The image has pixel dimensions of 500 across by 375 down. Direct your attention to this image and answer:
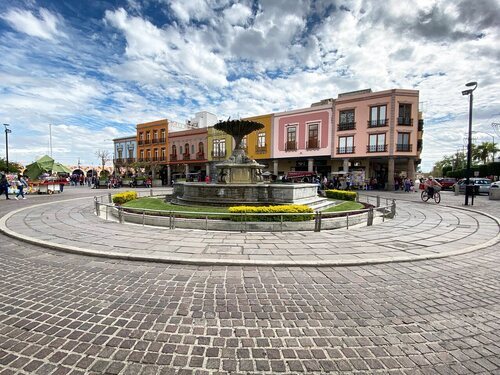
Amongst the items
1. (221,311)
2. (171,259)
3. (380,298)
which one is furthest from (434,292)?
(171,259)

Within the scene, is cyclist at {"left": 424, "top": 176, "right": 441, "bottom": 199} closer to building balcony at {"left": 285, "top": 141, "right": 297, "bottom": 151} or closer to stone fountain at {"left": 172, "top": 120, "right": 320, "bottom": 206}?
stone fountain at {"left": 172, "top": 120, "right": 320, "bottom": 206}

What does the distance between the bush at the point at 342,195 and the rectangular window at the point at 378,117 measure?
1662 centimetres

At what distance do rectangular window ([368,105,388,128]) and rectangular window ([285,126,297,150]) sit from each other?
9186mm

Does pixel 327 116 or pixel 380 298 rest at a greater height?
pixel 327 116

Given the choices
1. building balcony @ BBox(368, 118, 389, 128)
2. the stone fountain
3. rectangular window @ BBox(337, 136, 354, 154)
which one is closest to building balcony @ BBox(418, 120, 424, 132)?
building balcony @ BBox(368, 118, 389, 128)

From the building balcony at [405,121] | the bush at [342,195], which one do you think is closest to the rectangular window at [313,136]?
the building balcony at [405,121]

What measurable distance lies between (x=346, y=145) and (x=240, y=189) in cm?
2279

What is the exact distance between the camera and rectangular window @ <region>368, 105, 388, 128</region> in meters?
27.7

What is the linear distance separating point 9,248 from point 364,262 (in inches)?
336

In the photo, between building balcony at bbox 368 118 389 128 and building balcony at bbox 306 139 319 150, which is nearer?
building balcony at bbox 368 118 389 128

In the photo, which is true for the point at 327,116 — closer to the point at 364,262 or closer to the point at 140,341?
the point at 364,262

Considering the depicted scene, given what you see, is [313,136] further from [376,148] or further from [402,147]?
[402,147]

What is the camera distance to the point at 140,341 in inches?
107

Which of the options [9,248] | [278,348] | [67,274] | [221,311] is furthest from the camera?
[9,248]
